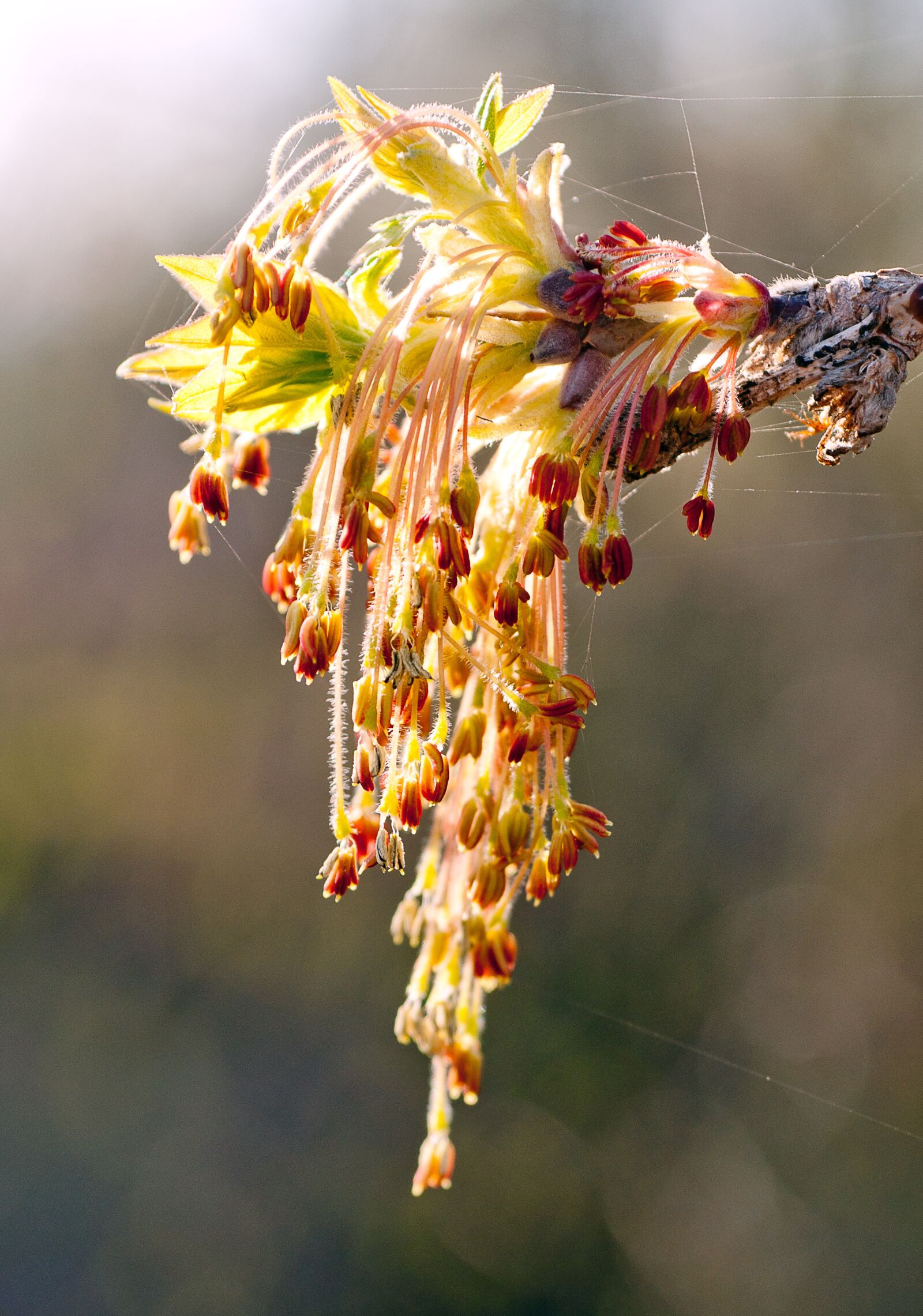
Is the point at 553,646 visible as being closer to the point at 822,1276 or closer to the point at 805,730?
the point at 805,730

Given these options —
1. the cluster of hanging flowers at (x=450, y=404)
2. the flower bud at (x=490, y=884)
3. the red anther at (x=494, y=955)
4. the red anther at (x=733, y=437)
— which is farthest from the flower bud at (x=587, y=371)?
the red anther at (x=494, y=955)

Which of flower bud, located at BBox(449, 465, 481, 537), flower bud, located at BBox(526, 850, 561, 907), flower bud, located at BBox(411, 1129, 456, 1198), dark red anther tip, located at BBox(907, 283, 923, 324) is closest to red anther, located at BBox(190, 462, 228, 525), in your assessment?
flower bud, located at BBox(449, 465, 481, 537)

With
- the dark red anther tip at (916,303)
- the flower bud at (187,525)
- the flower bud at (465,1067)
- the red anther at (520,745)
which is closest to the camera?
the dark red anther tip at (916,303)

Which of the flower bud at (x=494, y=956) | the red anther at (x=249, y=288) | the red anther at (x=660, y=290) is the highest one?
the red anther at (x=660, y=290)

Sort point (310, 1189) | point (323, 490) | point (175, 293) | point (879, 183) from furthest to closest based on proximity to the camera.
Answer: point (310, 1189) → point (879, 183) → point (175, 293) → point (323, 490)

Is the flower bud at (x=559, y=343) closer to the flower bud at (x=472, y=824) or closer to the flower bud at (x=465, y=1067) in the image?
the flower bud at (x=472, y=824)

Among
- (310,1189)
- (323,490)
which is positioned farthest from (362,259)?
(310,1189)

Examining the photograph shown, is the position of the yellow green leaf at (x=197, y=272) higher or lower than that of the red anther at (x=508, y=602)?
higher

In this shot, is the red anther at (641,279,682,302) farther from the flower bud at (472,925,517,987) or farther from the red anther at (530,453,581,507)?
the flower bud at (472,925,517,987)
